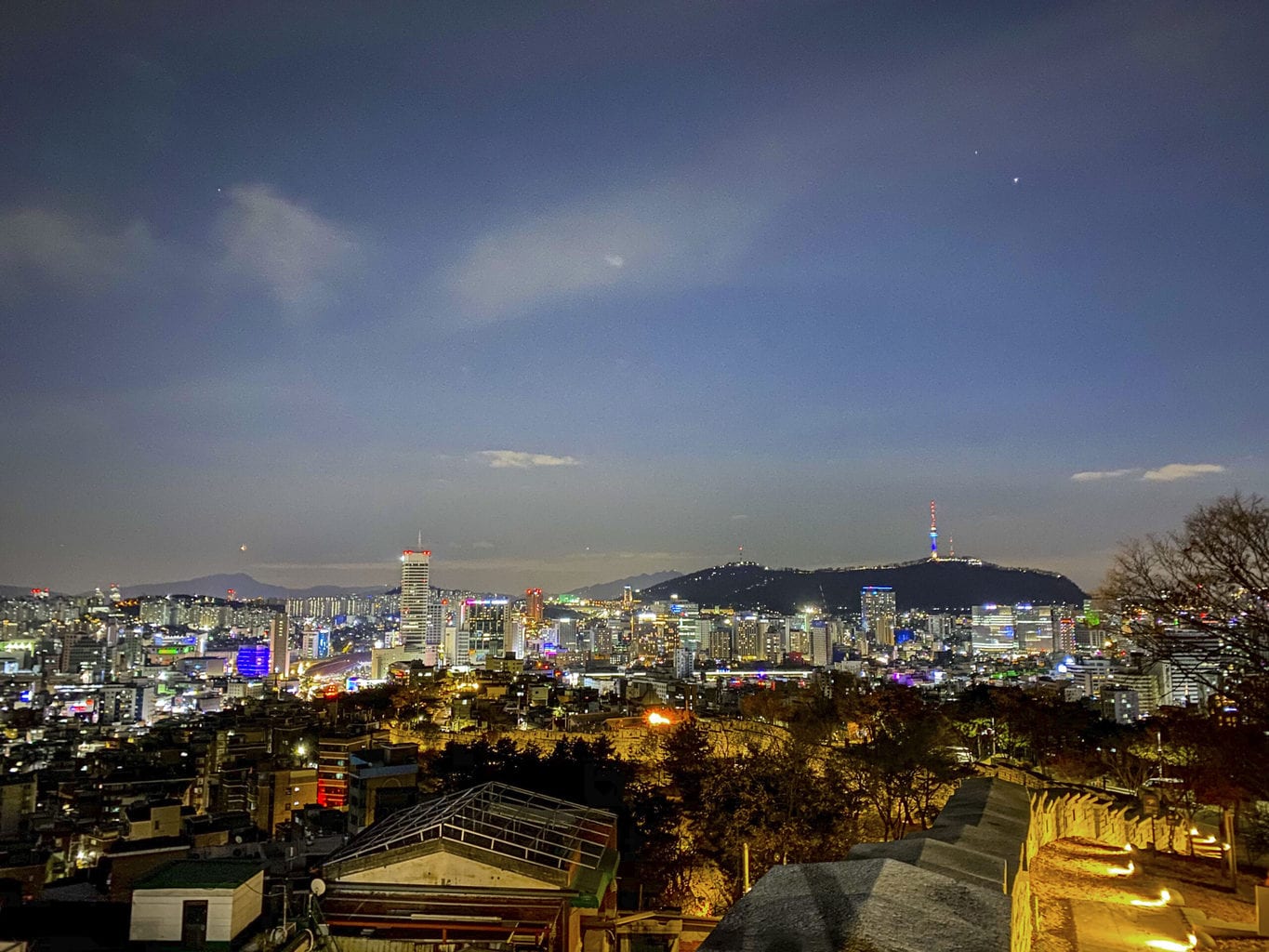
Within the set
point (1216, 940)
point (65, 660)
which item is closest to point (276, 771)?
point (1216, 940)

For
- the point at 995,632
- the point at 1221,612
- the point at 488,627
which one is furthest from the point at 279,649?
the point at 1221,612

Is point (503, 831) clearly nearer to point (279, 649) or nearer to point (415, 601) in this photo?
point (279, 649)

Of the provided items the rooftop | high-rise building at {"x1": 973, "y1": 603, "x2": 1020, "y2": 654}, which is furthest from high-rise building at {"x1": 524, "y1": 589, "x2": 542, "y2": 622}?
the rooftop

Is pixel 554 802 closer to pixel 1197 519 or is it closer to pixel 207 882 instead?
pixel 207 882

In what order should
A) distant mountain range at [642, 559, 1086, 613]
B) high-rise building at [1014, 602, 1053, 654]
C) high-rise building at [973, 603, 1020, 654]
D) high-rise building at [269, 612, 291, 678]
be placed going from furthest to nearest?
distant mountain range at [642, 559, 1086, 613]
high-rise building at [269, 612, 291, 678]
high-rise building at [973, 603, 1020, 654]
high-rise building at [1014, 602, 1053, 654]

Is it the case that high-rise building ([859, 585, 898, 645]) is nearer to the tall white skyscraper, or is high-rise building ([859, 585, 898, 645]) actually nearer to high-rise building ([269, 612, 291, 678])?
the tall white skyscraper
